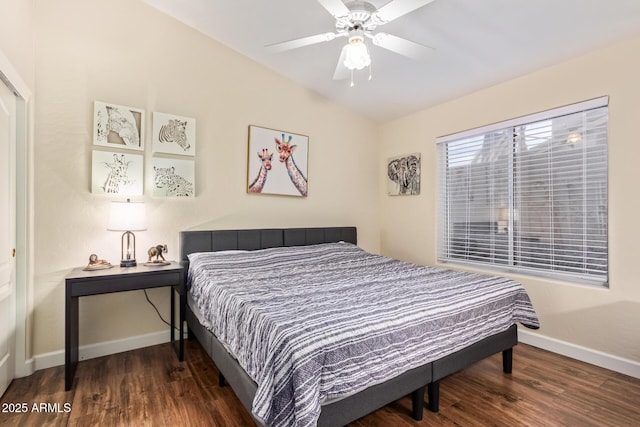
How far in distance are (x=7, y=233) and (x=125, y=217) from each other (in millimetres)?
678

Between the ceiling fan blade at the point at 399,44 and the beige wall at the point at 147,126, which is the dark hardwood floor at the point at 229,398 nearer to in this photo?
the beige wall at the point at 147,126

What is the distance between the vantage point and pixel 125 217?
7.90 feet

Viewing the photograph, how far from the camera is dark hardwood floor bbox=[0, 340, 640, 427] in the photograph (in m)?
1.80

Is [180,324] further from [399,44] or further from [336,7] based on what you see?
[399,44]

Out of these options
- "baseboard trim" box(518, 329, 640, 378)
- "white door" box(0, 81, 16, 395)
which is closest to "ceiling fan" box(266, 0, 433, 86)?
"white door" box(0, 81, 16, 395)

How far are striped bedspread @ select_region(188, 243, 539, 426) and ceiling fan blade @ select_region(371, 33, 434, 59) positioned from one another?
163cm

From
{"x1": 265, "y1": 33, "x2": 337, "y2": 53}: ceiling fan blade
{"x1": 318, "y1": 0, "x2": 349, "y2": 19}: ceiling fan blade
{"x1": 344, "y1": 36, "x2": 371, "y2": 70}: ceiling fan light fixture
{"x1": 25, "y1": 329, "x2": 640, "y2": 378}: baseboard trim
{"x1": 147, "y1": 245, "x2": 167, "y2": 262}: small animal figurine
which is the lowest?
{"x1": 25, "y1": 329, "x2": 640, "y2": 378}: baseboard trim

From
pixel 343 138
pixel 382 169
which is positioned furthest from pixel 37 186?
pixel 382 169

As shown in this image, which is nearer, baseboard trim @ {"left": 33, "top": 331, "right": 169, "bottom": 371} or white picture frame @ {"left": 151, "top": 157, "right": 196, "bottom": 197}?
baseboard trim @ {"left": 33, "top": 331, "right": 169, "bottom": 371}

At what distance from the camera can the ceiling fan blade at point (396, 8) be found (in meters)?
1.66

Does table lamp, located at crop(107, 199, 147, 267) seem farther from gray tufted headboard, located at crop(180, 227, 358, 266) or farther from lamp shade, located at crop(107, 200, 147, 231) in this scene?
gray tufted headboard, located at crop(180, 227, 358, 266)

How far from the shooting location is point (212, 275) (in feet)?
7.70

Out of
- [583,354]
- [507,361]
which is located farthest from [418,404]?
[583,354]

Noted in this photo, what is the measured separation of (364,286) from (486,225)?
1947 millimetres
